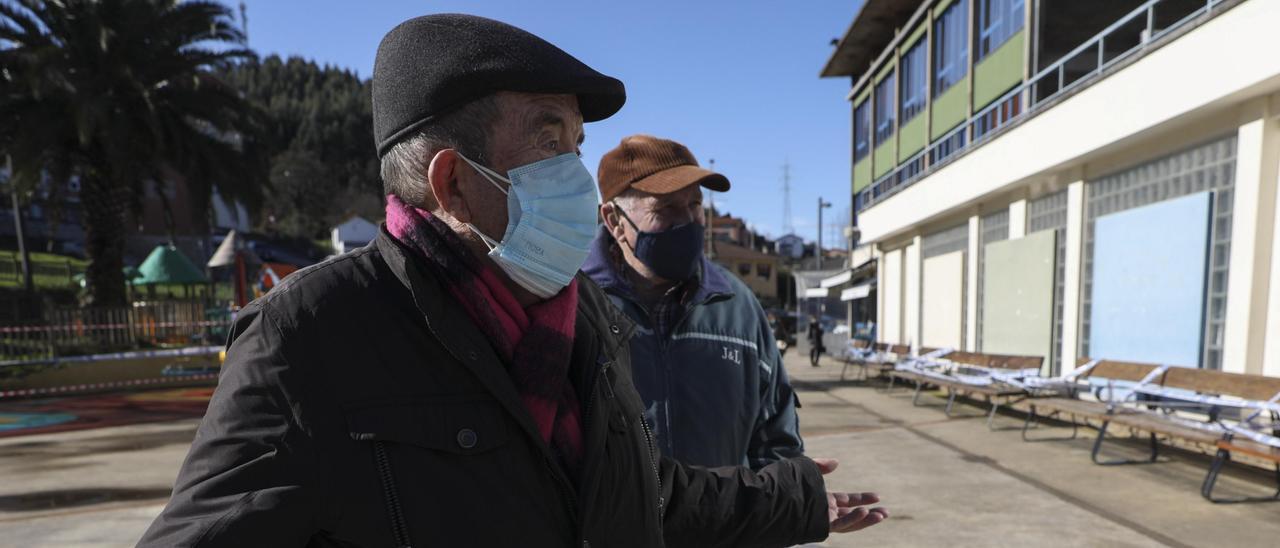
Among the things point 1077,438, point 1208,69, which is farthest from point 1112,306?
point 1208,69

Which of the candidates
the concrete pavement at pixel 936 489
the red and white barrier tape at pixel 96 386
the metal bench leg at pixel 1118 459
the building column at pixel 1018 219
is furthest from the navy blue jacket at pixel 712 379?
the red and white barrier tape at pixel 96 386

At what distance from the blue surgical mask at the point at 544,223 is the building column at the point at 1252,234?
834 cm

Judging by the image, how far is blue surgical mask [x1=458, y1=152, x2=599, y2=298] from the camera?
120 cm

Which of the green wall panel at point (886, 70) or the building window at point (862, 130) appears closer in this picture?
the green wall panel at point (886, 70)

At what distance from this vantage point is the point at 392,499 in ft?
2.95

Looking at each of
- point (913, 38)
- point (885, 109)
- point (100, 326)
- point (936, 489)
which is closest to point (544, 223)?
point (936, 489)

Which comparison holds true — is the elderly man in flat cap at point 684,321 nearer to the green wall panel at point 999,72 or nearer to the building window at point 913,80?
the green wall panel at point 999,72

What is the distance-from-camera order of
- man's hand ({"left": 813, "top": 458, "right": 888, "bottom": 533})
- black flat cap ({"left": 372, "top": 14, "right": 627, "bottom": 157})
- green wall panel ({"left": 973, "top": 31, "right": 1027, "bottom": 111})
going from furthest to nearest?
green wall panel ({"left": 973, "top": 31, "right": 1027, "bottom": 111}) < man's hand ({"left": 813, "top": 458, "right": 888, "bottom": 533}) < black flat cap ({"left": 372, "top": 14, "right": 627, "bottom": 157})

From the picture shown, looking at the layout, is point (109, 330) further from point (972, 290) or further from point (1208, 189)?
point (1208, 189)

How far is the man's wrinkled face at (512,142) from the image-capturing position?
1.15 m

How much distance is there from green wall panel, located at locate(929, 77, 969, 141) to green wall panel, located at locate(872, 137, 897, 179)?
3.22m

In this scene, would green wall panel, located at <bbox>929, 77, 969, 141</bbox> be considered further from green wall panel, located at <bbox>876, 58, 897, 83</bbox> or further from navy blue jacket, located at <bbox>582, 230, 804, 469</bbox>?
navy blue jacket, located at <bbox>582, 230, 804, 469</bbox>

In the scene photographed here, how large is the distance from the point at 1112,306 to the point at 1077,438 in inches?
95.9

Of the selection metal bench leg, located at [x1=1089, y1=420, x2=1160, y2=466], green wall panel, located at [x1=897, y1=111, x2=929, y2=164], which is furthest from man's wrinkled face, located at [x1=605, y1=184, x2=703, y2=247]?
green wall panel, located at [x1=897, y1=111, x2=929, y2=164]
